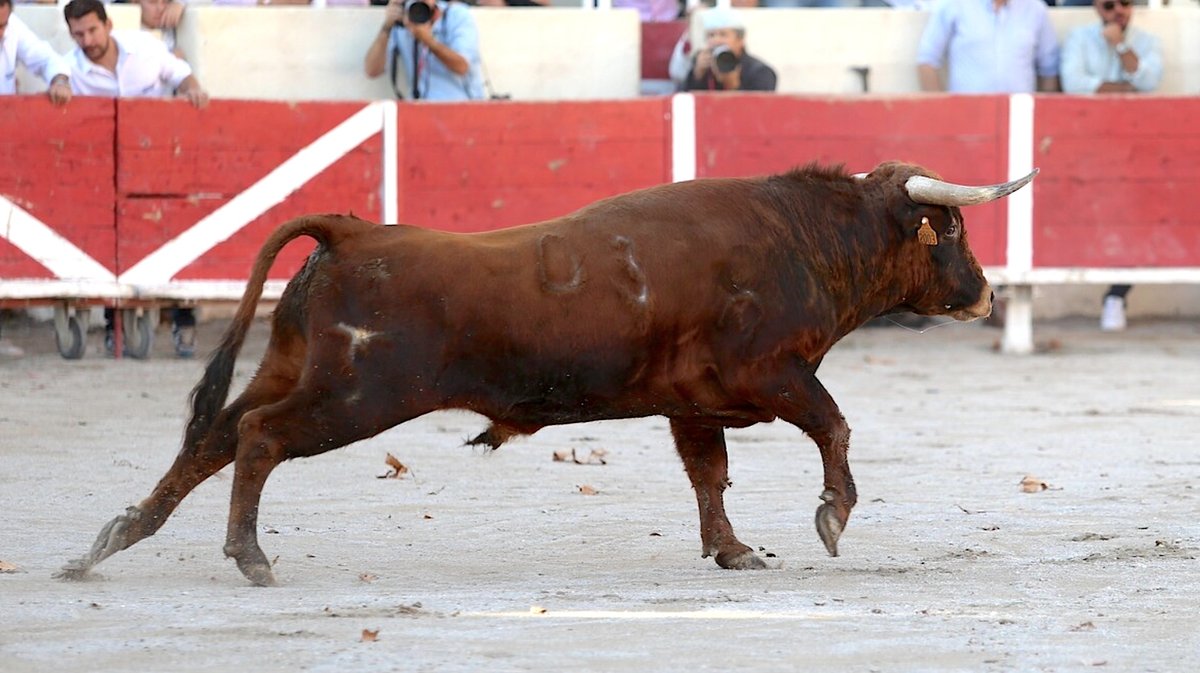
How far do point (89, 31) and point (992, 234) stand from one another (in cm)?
501

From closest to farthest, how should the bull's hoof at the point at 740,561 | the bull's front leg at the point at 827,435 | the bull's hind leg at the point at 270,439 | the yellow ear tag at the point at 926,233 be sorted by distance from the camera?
the bull's hind leg at the point at 270,439
the bull's front leg at the point at 827,435
the bull's hoof at the point at 740,561
the yellow ear tag at the point at 926,233

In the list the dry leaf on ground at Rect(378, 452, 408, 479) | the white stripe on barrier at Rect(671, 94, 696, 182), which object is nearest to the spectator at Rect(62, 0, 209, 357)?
the white stripe on barrier at Rect(671, 94, 696, 182)

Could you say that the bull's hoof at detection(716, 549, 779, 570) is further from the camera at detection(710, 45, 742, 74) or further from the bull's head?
the camera at detection(710, 45, 742, 74)

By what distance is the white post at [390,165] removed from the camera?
10.7 m

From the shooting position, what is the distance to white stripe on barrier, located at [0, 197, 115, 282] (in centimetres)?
1021

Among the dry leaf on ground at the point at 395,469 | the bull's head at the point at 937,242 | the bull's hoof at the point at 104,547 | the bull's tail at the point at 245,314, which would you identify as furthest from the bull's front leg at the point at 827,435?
the dry leaf on ground at the point at 395,469

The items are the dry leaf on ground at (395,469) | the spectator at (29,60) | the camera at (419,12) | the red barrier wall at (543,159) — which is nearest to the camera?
the dry leaf on ground at (395,469)

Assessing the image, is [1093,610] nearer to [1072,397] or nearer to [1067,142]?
[1072,397]

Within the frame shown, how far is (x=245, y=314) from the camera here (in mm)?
5105

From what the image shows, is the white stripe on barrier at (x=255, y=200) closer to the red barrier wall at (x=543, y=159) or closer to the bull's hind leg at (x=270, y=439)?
the red barrier wall at (x=543, y=159)

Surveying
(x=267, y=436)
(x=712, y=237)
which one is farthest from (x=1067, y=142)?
(x=267, y=436)

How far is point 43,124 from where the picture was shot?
10.2 meters

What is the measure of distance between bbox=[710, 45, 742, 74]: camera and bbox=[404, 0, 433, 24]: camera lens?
160 centimetres

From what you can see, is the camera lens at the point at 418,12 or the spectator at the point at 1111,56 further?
the spectator at the point at 1111,56
